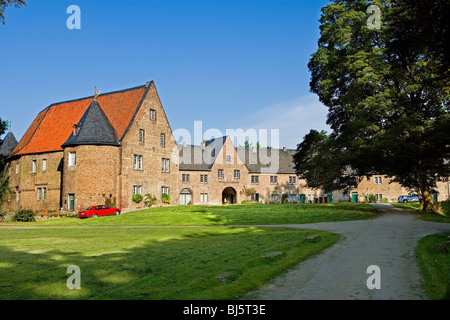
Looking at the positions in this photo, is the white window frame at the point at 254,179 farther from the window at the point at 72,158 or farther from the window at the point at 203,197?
the window at the point at 72,158

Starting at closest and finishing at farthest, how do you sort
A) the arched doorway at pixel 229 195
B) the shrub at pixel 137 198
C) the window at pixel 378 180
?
the shrub at pixel 137 198 < the arched doorway at pixel 229 195 < the window at pixel 378 180

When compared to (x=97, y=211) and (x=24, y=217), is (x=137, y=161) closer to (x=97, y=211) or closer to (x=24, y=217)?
(x=97, y=211)

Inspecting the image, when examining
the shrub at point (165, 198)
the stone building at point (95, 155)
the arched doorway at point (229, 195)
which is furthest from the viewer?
the arched doorway at point (229, 195)

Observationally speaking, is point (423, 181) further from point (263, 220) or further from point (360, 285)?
point (360, 285)

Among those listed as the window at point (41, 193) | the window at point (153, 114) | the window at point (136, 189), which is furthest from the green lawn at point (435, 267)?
the window at point (41, 193)

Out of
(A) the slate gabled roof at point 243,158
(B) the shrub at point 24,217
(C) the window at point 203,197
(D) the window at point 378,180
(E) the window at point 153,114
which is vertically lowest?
(B) the shrub at point 24,217

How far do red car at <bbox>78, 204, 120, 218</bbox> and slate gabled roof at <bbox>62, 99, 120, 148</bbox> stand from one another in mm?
7193

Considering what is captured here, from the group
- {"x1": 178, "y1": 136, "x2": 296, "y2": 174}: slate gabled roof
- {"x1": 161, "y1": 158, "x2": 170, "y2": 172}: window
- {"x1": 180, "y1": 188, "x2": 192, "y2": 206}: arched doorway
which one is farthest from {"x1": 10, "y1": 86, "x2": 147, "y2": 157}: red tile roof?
{"x1": 180, "y1": 188, "x2": 192, "y2": 206}: arched doorway

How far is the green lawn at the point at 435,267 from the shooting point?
284 inches

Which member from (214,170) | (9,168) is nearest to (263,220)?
(214,170)

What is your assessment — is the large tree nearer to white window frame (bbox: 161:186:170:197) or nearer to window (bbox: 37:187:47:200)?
white window frame (bbox: 161:186:170:197)

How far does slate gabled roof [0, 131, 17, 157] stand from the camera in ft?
172

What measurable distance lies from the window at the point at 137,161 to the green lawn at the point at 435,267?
109 ft

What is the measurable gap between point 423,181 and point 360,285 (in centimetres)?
2705
